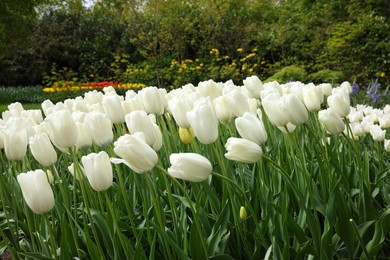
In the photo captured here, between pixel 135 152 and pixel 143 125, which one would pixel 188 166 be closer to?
pixel 135 152

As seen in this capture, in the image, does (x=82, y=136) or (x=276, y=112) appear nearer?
(x=276, y=112)

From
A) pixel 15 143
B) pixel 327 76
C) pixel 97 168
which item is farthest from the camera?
pixel 327 76

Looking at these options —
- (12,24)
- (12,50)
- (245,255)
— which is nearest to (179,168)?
(245,255)

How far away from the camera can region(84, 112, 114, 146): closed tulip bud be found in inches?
56.9

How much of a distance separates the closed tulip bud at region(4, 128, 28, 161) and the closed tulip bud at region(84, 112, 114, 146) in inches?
8.0

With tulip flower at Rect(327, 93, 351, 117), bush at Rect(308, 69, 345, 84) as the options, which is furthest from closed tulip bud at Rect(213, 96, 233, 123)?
bush at Rect(308, 69, 345, 84)

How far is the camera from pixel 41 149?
1369 millimetres

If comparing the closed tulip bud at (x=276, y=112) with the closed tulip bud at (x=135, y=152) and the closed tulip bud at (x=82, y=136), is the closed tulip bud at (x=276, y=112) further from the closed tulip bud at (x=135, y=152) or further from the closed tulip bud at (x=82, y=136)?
the closed tulip bud at (x=82, y=136)

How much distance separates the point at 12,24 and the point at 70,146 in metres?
13.5

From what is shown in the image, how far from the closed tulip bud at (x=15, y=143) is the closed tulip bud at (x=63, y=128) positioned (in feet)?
0.57

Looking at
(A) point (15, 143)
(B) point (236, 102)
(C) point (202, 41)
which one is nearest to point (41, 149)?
(A) point (15, 143)

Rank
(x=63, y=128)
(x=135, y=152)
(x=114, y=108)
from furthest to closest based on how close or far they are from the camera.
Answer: (x=114, y=108), (x=63, y=128), (x=135, y=152)

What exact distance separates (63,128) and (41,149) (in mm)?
119

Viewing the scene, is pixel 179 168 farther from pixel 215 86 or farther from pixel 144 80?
pixel 144 80
